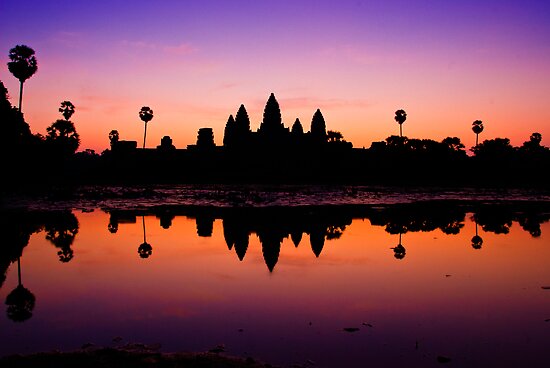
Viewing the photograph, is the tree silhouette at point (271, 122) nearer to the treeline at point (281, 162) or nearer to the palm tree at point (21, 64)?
the treeline at point (281, 162)

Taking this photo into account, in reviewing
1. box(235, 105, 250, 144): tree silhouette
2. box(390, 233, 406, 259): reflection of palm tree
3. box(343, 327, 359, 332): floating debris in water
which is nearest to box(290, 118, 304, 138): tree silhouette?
box(235, 105, 250, 144): tree silhouette

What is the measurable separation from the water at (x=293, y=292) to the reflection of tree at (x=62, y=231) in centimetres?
10

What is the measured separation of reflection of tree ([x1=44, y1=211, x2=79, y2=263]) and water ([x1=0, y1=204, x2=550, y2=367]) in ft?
0.31

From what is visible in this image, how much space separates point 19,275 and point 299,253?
23.5 ft

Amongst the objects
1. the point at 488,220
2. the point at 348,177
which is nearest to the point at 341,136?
the point at 348,177

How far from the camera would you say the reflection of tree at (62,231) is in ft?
44.1

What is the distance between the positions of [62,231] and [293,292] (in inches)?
473

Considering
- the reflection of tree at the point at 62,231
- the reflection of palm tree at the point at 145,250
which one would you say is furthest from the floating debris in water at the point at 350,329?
the reflection of tree at the point at 62,231

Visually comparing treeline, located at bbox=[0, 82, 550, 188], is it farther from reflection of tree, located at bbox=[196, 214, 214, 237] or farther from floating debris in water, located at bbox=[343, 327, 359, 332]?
floating debris in water, located at bbox=[343, 327, 359, 332]

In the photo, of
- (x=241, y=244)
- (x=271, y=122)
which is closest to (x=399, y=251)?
(x=241, y=244)

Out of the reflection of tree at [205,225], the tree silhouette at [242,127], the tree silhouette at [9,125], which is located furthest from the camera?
the tree silhouette at [242,127]

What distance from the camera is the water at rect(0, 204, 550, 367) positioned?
6312mm

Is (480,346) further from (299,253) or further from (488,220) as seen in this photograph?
(488,220)

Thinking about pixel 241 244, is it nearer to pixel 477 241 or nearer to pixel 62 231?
pixel 62 231
